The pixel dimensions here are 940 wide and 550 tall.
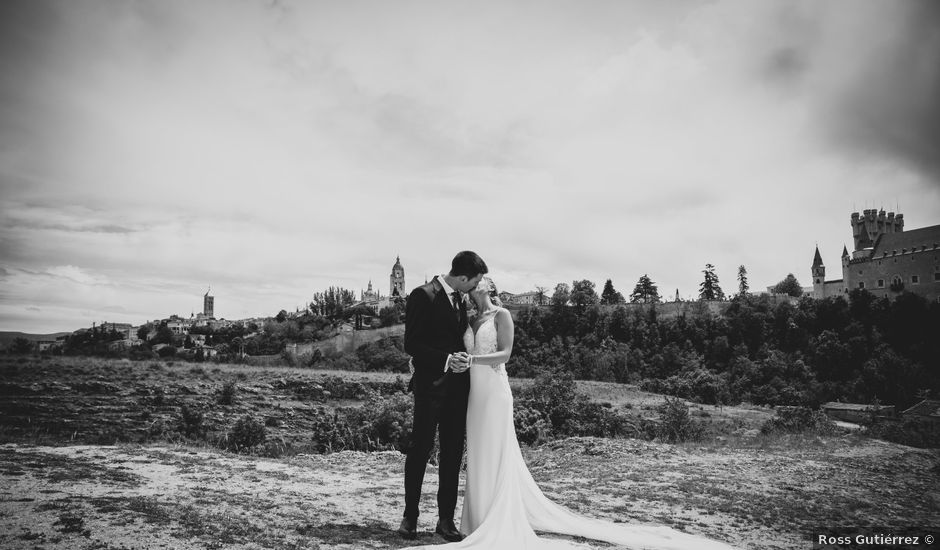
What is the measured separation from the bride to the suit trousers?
0.12m

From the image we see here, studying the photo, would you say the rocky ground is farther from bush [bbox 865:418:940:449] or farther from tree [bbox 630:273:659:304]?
tree [bbox 630:273:659:304]

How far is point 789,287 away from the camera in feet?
310

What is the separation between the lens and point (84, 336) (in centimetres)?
8475

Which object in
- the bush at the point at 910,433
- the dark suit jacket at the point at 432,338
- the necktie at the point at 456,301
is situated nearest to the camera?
the dark suit jacket at the point at 432,338

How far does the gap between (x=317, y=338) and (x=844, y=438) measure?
276 feet

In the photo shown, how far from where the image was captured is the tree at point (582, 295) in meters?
81.4

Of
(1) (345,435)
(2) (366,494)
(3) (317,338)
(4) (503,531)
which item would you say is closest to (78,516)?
(2) (366,494)

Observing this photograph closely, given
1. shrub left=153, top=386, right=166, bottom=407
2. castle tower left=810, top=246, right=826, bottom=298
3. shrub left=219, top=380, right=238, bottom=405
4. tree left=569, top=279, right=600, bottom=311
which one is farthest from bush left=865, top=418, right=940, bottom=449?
castle tower left=810, top=246, right=826, bottom=298

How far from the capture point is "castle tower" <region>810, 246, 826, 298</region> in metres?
90.3

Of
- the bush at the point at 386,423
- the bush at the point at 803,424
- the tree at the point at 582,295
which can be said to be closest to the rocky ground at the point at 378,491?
the bush at the point at 386,423

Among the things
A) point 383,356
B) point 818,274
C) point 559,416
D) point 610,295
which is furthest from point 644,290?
point 559,416

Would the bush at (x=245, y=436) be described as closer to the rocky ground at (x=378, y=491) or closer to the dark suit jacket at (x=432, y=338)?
the rocky ground at (x=378, y=491)

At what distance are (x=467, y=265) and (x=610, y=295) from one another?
316 ft

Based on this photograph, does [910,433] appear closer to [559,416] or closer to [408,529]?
[559,416]
